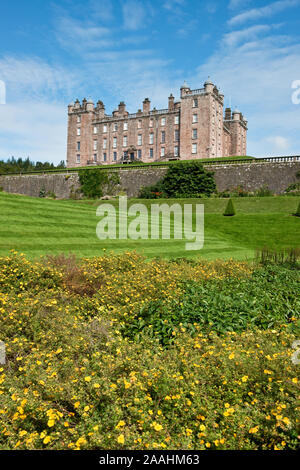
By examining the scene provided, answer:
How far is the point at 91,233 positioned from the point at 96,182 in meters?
29.3

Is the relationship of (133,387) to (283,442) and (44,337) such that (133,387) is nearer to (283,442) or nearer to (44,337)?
(283,442)

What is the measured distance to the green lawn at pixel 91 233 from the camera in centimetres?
1241

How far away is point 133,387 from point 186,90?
54.0 meters

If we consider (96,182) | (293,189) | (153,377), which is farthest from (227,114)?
(153,377)

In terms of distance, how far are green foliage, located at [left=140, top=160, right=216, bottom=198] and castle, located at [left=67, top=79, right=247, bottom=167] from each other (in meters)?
13.6

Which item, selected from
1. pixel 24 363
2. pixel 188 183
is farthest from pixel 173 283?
pixel 188 183

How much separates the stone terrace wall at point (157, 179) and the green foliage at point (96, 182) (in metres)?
1.05

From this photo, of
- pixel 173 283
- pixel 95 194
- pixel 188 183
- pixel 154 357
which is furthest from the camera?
pixel 95 194

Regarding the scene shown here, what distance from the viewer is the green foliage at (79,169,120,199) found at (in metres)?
43.0

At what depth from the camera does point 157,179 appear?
41.7 meters

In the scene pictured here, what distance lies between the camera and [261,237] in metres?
20.4

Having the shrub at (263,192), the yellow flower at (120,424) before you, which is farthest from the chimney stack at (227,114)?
the yellow flower at (120,424)
